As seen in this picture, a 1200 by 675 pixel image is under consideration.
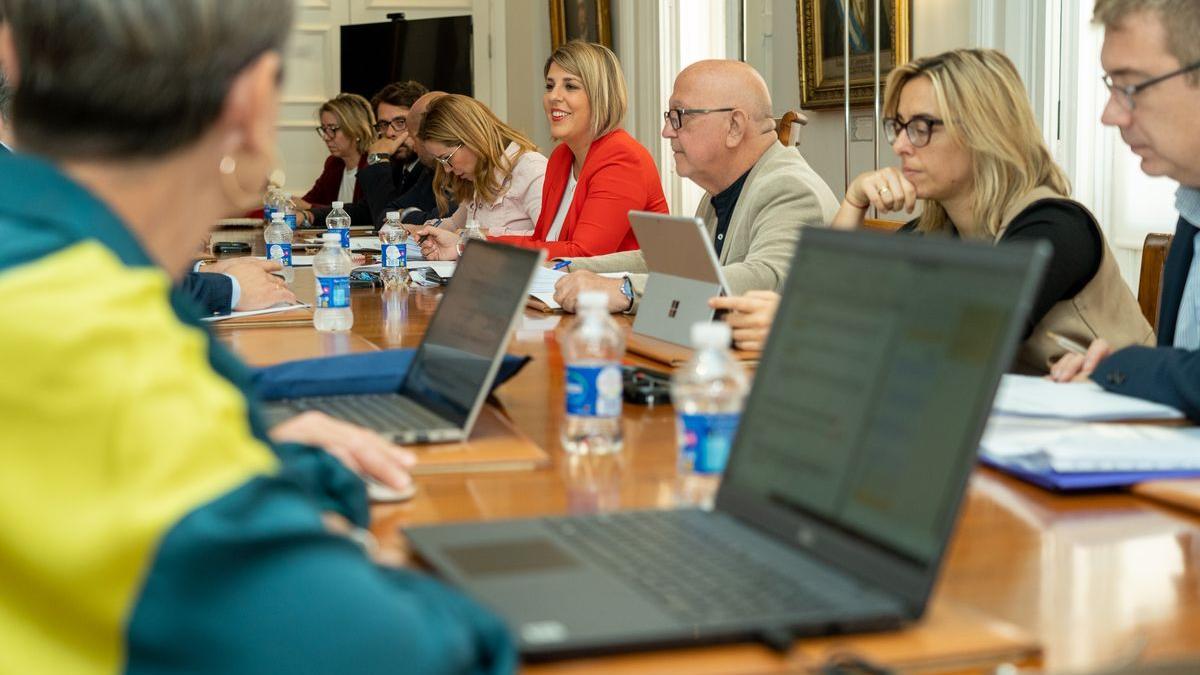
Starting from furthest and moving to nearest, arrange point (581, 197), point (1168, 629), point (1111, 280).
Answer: point (581, 197) < point (1111, 280) < point (1168, 629)

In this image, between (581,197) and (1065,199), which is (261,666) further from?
(581,197)

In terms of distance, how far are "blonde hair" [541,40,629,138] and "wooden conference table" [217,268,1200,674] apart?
3.15m

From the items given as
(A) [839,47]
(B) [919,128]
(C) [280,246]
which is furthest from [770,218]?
(A) [839,47]

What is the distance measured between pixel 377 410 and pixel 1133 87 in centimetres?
120

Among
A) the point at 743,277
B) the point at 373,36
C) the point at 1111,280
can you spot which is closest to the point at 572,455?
the point at 1111,280

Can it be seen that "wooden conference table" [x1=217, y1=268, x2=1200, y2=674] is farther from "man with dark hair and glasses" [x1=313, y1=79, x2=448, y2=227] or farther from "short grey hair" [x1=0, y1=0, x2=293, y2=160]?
"man with dark hair and glasses" [x1=313, y1=79, x2=448, y2=227]

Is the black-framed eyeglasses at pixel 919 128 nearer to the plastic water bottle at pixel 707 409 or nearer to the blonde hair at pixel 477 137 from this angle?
the plastic water bottle at pixel 707 409

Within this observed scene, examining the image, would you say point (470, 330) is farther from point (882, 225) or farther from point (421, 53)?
point (421, 53)

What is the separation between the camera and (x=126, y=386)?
0.77m

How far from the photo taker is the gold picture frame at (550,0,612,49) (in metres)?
8.09

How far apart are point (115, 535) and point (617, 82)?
4469 mm

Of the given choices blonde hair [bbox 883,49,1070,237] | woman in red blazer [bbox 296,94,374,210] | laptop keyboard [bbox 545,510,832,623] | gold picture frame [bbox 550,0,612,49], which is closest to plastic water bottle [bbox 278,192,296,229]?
woman in red blazer [bbox 296,94,374,210]

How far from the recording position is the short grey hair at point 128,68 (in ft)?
2.98

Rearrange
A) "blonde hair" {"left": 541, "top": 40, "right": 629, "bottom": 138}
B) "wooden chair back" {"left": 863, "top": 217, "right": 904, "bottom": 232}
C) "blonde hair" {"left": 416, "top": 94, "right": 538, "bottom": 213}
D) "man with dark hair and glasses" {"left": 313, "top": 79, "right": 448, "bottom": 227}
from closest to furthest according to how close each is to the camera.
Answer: "wooden chair back" {"left": 863, "top": 217, "right": 904, "bottom": 232}, "blonde hair" {"left": 541, "top": 40, "right": 629, "bottom": 138}, "blonde hair" {"left": 416, "top": 94, "right": 538, "bottom": 213}, "man with dark hair and glasses" {"left": 313, "top": 79, "right": 448, "bottom": 227}
